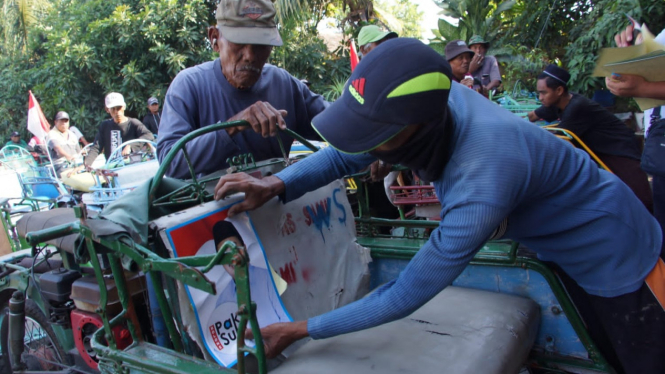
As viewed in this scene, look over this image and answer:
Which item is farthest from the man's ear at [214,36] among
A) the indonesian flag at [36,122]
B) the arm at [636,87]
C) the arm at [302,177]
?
the indonesian flag at [36,122]

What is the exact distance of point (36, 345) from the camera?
271cm

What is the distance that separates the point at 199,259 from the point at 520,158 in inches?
36.3

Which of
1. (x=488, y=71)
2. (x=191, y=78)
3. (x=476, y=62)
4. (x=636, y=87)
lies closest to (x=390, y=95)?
(x=191, y=78)

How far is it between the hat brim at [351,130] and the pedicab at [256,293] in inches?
15.4

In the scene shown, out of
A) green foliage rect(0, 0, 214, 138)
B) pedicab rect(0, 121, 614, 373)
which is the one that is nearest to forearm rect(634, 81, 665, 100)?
pedicab rect(0, 121, 614, 373)

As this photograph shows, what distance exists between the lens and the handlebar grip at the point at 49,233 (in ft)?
4.95

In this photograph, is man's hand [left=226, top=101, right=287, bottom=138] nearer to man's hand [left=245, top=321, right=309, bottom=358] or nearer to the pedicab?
the pedicab

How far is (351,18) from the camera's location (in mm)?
11062

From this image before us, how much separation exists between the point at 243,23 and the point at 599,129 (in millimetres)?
2728

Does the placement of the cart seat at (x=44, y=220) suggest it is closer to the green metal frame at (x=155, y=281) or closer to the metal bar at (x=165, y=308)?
the green metal frame at (x=155, y=281)

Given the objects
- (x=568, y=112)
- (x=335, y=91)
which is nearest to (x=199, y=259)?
(x=568, y=112)

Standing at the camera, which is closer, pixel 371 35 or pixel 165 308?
pixel 165 308

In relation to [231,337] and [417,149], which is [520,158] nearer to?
[417,149]

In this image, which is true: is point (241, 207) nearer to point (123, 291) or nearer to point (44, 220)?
point (123, 291)
